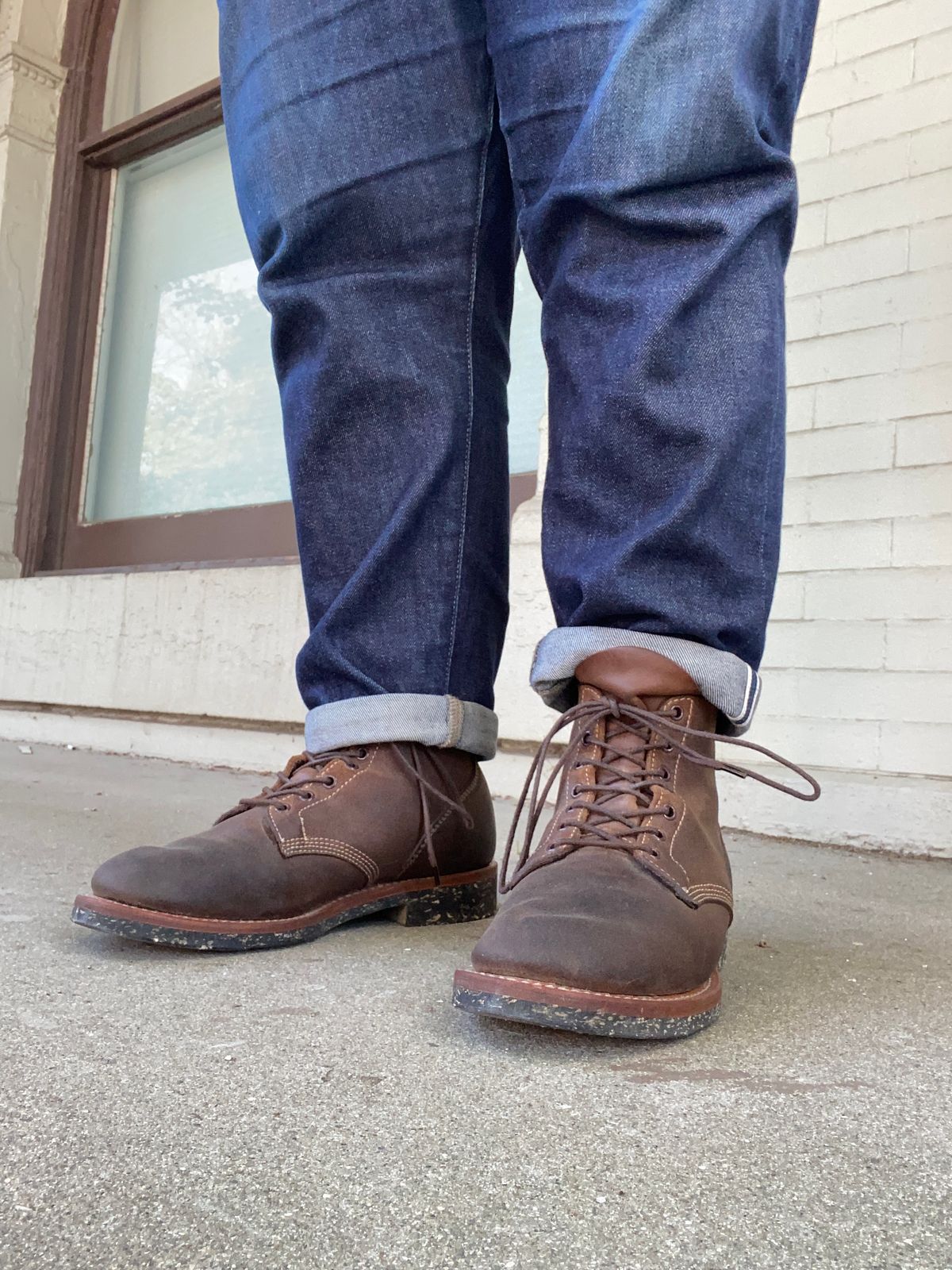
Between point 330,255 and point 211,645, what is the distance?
182 centimetres

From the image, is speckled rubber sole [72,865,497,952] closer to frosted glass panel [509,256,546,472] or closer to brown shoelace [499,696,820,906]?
brown shoelace [499,696,820,906]

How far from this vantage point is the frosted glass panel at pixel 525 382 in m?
2.58

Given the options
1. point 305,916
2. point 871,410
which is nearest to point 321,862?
point 305,916

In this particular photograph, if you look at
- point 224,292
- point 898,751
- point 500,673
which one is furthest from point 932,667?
point 224,292

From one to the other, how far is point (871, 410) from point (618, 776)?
1171 mm

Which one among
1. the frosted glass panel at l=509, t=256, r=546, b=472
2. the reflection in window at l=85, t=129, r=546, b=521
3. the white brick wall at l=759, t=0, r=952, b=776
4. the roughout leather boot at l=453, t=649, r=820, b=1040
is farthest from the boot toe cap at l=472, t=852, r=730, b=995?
the reflection in window at l=85, t=129, r=546, b=521

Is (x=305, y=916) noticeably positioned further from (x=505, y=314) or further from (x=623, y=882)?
(x=505, y=314)

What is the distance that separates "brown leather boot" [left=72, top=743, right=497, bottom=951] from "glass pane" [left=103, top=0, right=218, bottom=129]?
3.33 metres

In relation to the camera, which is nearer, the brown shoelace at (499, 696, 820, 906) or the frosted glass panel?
the brown shoelace at (499, 696, 820, 906)

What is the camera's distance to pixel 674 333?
2.62ft

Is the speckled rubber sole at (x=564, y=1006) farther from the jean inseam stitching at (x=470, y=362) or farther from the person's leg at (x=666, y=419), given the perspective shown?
the jean inseam stitching at (x=470, y=362)

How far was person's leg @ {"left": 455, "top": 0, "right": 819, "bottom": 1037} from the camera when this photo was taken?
0.79 metres

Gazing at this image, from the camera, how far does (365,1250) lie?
40 cm

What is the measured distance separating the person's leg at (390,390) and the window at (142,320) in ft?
7.46
